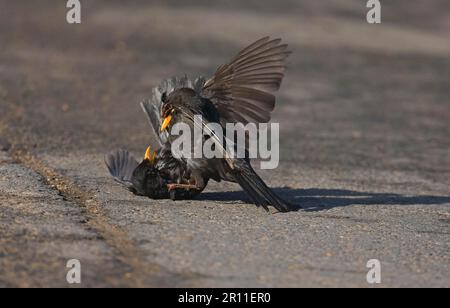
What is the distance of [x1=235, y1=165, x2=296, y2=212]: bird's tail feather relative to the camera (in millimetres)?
6852

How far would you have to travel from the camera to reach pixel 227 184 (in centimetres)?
830

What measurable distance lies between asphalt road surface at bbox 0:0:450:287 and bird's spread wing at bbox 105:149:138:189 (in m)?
0.14

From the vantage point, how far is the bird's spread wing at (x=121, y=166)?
25.0 feet

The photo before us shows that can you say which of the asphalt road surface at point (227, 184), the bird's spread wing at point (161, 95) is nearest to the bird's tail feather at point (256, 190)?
the asphalt road surface at point (227, 184)

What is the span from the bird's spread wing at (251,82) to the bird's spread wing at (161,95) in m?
0.12

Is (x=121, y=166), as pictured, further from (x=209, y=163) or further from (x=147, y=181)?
(x=209, y=163)

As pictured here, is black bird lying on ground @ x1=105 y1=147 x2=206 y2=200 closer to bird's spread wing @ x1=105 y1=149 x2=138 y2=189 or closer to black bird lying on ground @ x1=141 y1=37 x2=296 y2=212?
bird's spread wing @ x1=105 y1=149 x2=138 y2=189

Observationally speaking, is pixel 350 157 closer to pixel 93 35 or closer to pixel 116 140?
pixel 116 140

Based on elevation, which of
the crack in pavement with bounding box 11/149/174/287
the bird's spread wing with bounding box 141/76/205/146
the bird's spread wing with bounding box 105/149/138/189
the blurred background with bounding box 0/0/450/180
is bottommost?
the crack in pavement with bounding box 11/149/174/287

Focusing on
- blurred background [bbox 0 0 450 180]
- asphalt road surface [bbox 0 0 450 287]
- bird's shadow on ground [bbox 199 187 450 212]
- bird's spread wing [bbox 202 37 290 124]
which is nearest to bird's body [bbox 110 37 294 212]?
bird's spread wing [bbox 202 37 290 124]

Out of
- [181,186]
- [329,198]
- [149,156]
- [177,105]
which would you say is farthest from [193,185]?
[329,198]

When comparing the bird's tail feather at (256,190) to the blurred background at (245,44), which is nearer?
the bird's tail feather at (256,190)

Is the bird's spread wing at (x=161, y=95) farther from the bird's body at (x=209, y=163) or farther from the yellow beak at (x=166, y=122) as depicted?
the bird's body at (x=209, y=163)
